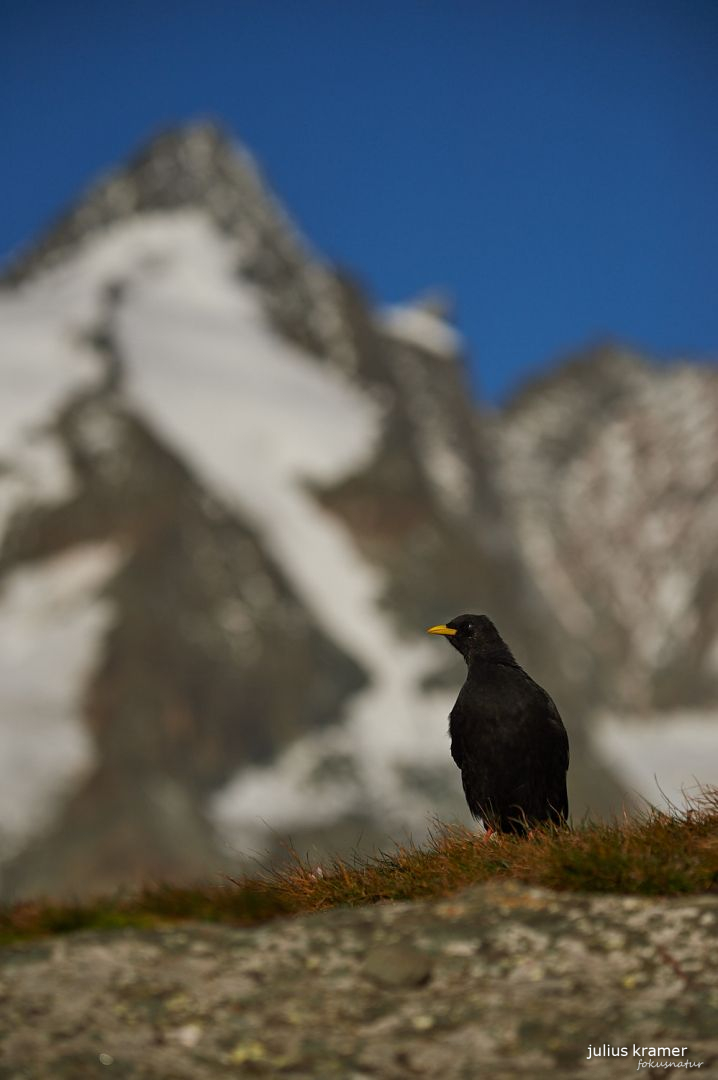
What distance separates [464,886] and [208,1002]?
8.38ft

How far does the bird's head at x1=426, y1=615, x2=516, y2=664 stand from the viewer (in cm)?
1559

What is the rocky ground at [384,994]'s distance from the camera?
7520 mm

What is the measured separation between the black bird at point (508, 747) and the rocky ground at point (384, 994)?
16.2ft

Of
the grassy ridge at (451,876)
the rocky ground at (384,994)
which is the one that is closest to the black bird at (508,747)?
the grassy ridge at (451,876)

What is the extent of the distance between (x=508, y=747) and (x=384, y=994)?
6389 millimetres

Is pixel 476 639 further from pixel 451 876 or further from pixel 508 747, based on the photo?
pixel 451 876

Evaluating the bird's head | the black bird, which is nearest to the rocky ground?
the black bird

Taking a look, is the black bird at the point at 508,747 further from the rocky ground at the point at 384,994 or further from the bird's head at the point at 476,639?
the rocky ground at the point at 384,994

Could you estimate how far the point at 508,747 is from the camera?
1452 centimetres

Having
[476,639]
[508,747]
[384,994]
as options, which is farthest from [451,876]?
[476,639]

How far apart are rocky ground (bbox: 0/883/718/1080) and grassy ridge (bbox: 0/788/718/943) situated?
11.8 inches

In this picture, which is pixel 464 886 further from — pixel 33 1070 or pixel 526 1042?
pixel 33 1070

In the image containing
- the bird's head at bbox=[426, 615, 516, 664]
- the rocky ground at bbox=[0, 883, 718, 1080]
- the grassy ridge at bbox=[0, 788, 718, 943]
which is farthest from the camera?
the bird's head at bbox=[426, 615, 516, 664]

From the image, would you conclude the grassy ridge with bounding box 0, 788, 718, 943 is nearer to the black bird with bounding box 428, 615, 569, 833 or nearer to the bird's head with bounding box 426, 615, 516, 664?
the black bird with bounding box 428, 615, 569, 833
